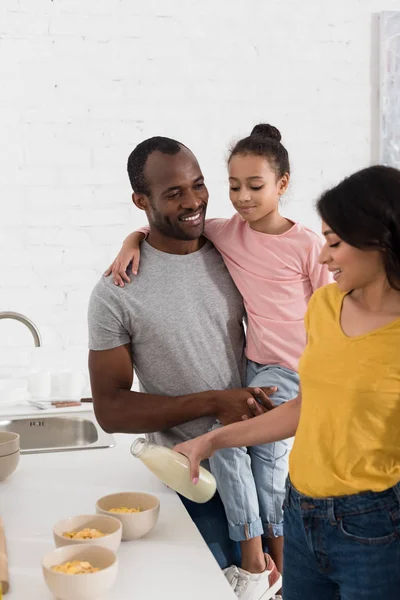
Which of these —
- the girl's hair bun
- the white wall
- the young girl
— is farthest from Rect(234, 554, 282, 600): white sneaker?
the white wall

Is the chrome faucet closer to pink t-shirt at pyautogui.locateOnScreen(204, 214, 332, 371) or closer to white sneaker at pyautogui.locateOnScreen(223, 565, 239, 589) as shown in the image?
pink t-shirt at pyautogui.locateOnScreen(204, 214, 332, 371)

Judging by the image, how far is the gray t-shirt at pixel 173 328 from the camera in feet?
5.29

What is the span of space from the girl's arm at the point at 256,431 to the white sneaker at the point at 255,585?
0.31m

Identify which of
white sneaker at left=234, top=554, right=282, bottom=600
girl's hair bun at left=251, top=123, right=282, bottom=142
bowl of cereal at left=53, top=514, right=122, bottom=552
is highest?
girl's hair bun at left=251, top=123, right=282, bottom=142

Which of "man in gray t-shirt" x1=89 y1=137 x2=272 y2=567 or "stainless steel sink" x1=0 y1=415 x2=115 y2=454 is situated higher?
"man in gray t-shirt" x1=89 y1=137 x2=272 y2=567

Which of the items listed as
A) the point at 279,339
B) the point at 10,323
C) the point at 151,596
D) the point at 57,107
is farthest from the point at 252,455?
the point at 57,107

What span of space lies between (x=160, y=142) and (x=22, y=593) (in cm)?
97

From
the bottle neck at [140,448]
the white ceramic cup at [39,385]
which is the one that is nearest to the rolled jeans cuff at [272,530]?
the bottle neck at [140,448]

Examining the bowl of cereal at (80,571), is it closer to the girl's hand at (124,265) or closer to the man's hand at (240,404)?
the man's hand at (240,404)

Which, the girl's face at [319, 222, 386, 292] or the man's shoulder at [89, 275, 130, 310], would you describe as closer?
the girl's face at [319, 222, 386, 292]

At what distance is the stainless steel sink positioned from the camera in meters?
2.18

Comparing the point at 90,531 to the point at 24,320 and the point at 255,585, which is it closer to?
the point at 255,585

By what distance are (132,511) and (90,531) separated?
0.11 meters

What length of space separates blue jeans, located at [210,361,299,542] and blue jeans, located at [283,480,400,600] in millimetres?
308
